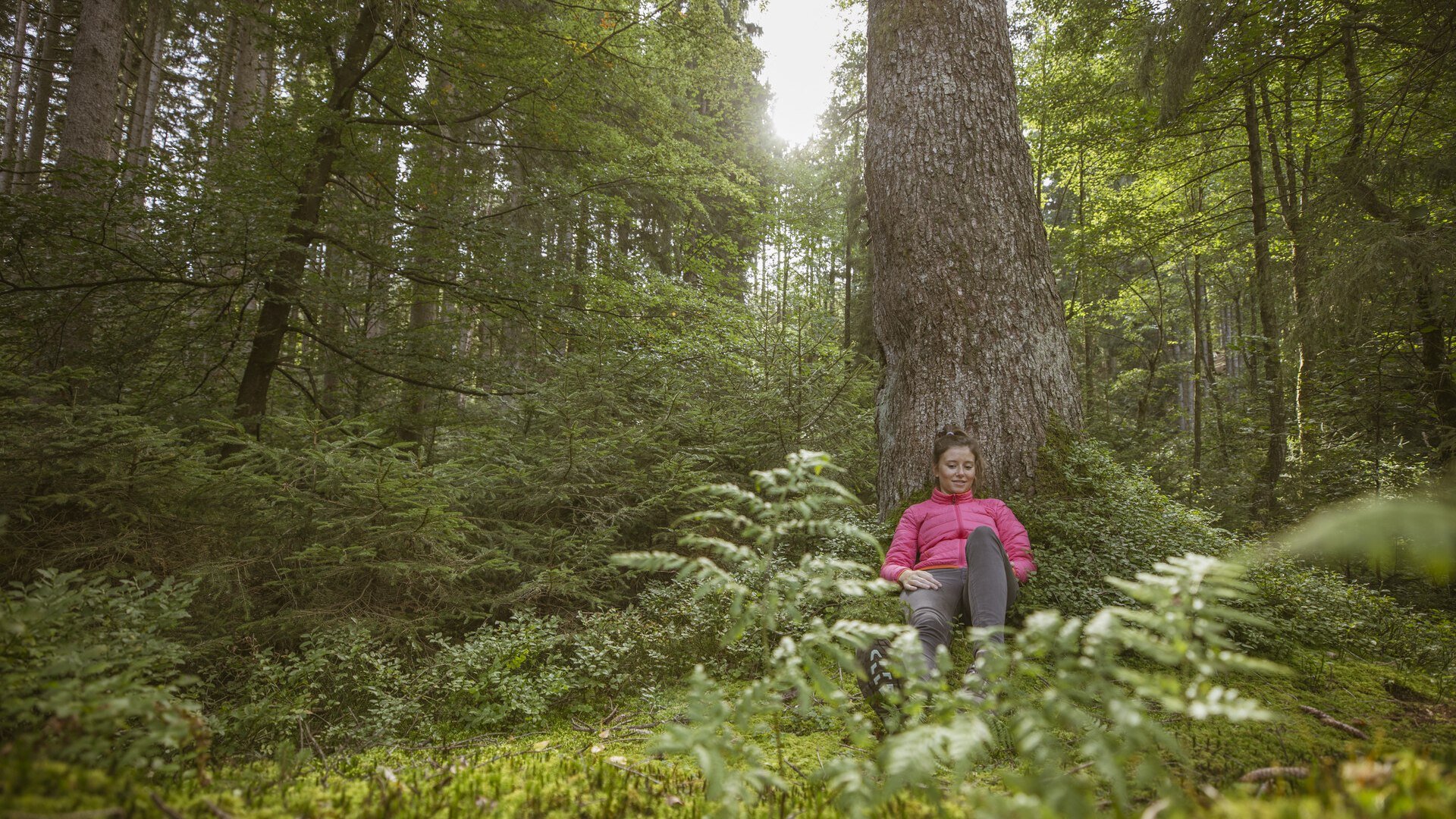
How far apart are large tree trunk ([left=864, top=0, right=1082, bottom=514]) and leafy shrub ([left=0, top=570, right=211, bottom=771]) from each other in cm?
436

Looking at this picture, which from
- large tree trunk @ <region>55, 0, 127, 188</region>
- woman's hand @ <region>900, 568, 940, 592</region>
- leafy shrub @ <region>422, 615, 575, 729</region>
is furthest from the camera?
large tree trunk @ <region>55, 0, 127, 188</region>

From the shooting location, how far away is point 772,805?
6.20 feet

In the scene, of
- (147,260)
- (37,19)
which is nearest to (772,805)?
(147,260)

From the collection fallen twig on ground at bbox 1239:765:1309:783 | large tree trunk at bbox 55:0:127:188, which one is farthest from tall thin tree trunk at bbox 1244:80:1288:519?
large tree trunk at bbox 55:0:127:188

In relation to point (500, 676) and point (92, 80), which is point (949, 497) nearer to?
point (500, 676)

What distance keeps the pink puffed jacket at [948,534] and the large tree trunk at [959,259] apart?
0.64m

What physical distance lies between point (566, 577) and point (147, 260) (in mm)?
4748

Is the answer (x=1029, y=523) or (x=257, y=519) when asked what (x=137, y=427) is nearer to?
(x=257, y=519)

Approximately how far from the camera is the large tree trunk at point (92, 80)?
7352mm

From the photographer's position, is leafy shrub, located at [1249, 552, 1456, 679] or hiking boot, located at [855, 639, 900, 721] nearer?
hiking boot, located at [855, 639, 900, 721]

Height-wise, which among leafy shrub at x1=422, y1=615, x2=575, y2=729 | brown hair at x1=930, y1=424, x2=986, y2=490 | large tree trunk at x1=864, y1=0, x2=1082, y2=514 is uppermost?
large tree trunk at x1=864, y1=0, x2=1082, y2=514

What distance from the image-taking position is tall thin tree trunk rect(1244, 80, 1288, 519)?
8.67 meters

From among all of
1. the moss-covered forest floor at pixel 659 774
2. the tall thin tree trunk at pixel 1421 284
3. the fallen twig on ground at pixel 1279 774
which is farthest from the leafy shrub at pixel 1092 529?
the tall thin tree trunk at pixel 1421 284

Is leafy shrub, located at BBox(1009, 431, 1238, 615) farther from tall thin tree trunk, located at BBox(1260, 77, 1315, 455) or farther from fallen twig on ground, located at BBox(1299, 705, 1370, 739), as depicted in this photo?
tall thin tree trunk, located at BBox(1260, 77, 1315, 455)
